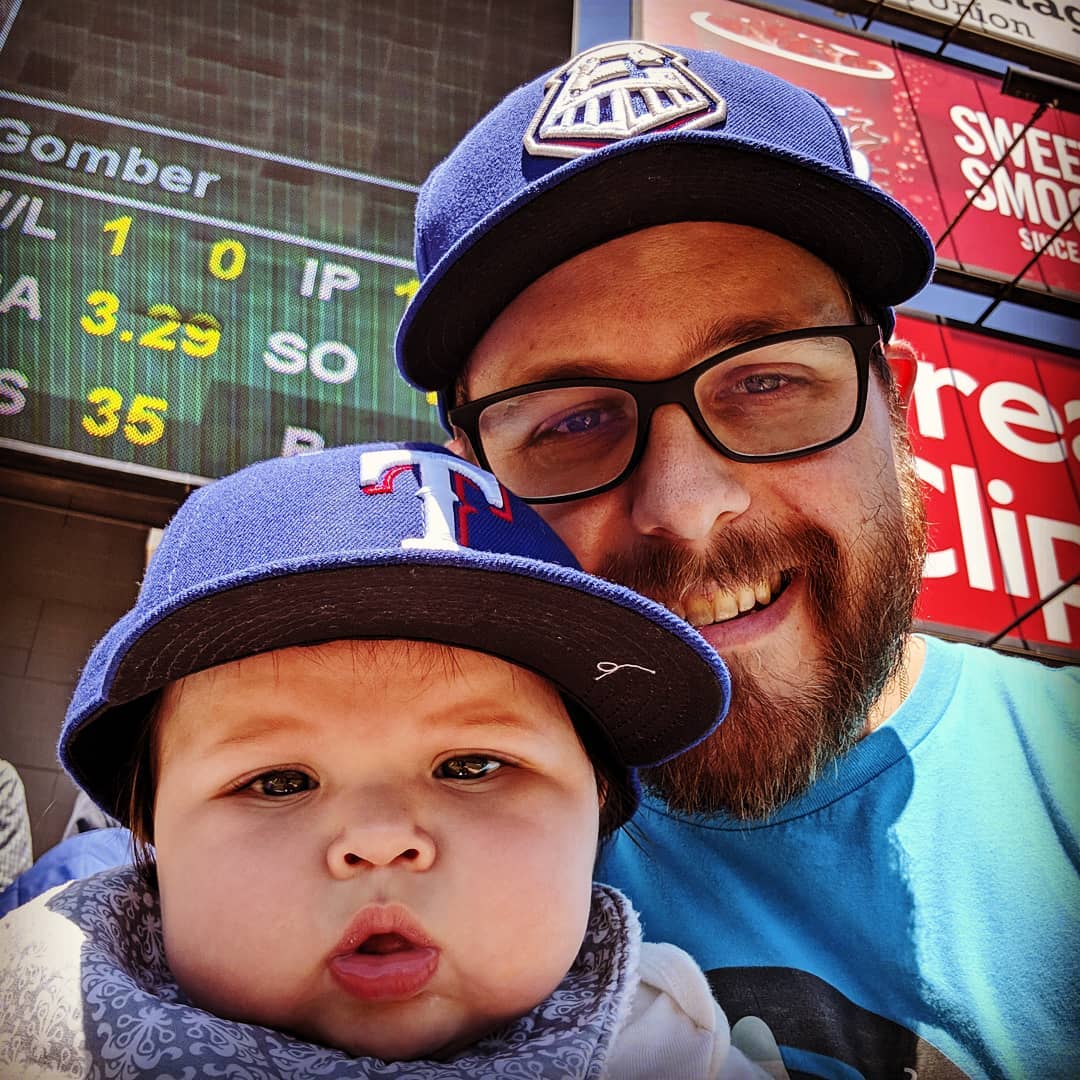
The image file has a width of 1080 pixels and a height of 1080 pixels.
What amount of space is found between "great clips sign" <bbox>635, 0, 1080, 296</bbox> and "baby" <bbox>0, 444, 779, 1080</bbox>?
8.21 ft

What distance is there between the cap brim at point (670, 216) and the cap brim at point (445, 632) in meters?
0.41

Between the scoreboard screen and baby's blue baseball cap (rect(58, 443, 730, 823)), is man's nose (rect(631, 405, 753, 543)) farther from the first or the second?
the scoreboard screen

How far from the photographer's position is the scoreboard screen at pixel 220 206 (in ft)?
6.81

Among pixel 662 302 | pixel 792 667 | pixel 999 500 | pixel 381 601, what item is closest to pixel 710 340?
pixel 662 302

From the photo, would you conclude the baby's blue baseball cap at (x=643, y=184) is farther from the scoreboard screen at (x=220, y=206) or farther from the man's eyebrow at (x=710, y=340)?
the scoreboard screen at (x=220, y=206)

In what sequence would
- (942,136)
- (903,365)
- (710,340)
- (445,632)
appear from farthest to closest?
(942,136), (903,365), (710,340), (445,632)

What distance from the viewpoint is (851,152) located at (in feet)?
3.52

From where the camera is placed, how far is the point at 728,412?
0.99 metres

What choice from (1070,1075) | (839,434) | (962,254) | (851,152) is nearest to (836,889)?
(1070,1075)

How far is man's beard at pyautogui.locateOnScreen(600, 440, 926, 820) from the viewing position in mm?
927

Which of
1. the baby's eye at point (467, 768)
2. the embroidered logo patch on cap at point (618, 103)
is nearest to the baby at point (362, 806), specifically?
the baby's eye at point (467, 768)

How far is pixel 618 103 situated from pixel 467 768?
67cm

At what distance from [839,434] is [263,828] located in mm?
660

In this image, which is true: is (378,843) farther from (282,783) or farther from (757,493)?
(757,493)
